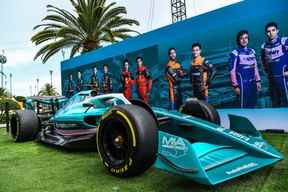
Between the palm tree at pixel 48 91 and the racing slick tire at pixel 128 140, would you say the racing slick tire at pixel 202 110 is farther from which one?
the palm tree at pixel 48 91

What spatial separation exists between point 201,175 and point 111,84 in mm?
9963

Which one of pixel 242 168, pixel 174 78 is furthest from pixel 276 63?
pixel 242 168

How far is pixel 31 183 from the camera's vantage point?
3572 mm

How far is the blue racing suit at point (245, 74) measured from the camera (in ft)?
22.7

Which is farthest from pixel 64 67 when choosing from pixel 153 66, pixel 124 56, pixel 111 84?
pixel 153 66

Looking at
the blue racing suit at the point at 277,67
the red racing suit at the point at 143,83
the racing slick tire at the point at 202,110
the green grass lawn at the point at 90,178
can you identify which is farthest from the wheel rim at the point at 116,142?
the red racing suit at the point at 143,83

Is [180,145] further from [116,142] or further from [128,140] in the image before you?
[116,142]

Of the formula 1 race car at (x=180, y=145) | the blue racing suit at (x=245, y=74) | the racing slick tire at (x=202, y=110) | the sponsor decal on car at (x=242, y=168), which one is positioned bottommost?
the sponsor decal on car at (x=242, y=168)

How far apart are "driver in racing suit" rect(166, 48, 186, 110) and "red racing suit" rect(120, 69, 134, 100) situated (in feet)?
6.90

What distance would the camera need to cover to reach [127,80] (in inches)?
444

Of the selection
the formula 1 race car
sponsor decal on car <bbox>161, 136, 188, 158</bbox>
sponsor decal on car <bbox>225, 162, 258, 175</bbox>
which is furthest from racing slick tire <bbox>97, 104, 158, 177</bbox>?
sponsor decal on car <bbox>225, 162, 258, 175</bbox>

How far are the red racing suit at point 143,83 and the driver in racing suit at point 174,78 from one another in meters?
0.99

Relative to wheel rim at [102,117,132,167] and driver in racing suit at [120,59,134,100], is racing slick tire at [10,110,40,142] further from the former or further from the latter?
driver in racing suit at [120,59,134,100]

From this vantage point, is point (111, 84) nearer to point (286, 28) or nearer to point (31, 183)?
point (286, 28)
